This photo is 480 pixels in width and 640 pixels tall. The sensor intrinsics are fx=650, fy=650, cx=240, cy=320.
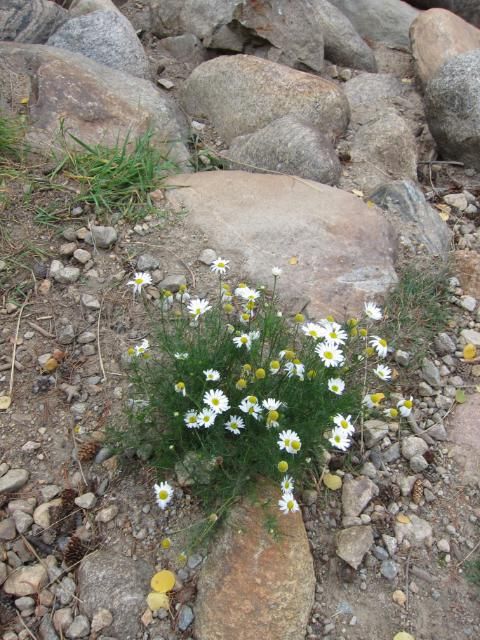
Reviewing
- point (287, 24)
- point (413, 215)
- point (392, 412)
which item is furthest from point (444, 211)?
point (392, 412)

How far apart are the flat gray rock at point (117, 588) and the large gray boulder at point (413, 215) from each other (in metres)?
2.48

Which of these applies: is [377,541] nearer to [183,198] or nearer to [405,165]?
[183,198]

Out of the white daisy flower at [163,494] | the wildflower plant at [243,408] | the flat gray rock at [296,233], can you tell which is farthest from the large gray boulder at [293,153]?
the white daisy flower at [163,494]

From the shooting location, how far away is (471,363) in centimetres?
326

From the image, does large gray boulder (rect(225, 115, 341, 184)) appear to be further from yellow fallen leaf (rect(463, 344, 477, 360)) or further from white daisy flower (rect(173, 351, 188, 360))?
white daisy flower (rect(173, 351, 188, 360))

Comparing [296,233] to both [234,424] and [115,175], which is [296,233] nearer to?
[115,175]

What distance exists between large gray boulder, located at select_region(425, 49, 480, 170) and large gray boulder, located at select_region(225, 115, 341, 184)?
97cm

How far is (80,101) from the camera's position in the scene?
4156 mm

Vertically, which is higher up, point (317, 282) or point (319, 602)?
point (317, 282)

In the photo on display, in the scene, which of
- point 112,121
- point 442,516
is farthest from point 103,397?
point 112,121

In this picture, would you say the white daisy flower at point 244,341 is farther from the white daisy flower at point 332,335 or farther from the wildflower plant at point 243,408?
the white daisy flower at point 332,335

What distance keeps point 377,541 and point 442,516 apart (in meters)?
0.31

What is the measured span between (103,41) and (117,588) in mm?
3992

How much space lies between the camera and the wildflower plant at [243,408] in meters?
2.29
